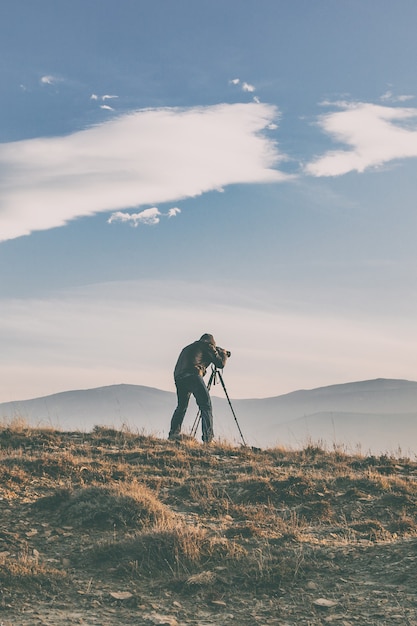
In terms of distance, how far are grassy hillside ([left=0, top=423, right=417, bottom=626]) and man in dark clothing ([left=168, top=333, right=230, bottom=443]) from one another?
385 cm

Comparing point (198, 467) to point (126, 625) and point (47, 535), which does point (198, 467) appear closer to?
point (47, 535)

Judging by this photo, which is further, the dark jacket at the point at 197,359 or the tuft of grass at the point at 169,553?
the dark jacket at the point at 197,359

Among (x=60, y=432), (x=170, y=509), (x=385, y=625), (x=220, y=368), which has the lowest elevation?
(x=385, y=625)

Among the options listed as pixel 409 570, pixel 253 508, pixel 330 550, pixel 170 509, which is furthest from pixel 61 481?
pixel 409 570

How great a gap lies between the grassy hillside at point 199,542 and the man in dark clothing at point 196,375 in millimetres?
3846

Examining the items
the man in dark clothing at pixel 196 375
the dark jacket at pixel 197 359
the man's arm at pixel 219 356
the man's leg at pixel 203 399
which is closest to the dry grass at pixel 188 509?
the man's leg at pixel 203 399

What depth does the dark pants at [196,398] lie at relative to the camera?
1975 cm

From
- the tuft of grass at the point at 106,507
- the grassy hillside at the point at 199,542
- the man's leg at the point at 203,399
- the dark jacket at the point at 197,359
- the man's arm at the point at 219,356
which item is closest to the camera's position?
the grassy hillside at the point at 199,542

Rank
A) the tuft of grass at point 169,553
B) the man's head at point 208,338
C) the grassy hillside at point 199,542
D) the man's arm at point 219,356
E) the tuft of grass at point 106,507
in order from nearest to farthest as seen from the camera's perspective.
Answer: the grassy hillside at point 199,542 < the tuft of grass at point 169,553 < the tuft of grass at point 106,507 < the man's arm at point 219,356 < the man's head at point 208,338

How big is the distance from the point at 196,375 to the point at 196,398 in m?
0.68

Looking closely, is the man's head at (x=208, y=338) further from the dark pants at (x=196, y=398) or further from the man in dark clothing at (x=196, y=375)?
the dark pants at (x=196, y=398)

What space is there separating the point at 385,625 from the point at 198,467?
836 cm

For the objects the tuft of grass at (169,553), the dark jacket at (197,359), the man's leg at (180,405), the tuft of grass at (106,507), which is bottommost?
the tuft of grass at (169,553)

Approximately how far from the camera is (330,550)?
9.66m
